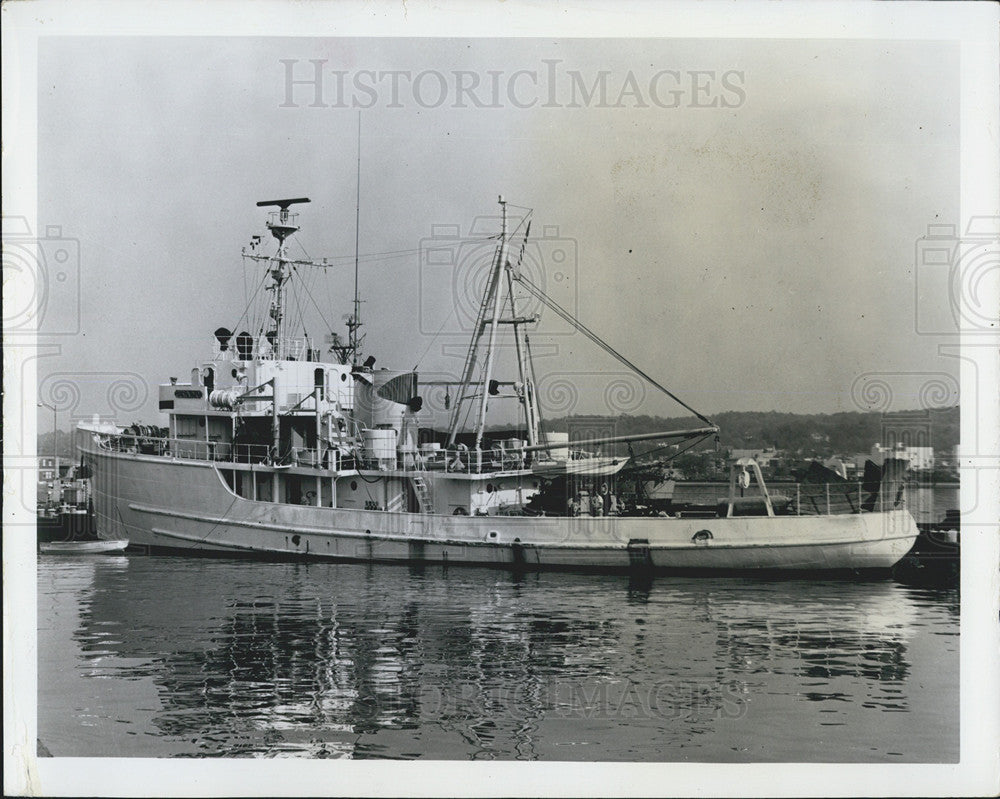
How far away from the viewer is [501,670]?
482 inches

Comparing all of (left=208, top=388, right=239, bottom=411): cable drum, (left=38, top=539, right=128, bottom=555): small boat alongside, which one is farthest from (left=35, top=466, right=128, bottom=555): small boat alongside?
(left=208, top=388, right=239, bottom=411): cable drum

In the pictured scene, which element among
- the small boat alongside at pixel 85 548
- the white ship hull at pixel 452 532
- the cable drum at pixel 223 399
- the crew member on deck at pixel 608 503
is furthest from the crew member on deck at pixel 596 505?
the small boat alongside at pixel 85 548

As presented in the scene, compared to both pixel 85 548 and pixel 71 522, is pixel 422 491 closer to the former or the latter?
pixel 85 548

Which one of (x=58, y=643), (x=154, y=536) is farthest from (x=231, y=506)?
(x=58, y=643)

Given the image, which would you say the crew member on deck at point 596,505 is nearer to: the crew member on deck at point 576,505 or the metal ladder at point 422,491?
the crew member on deck at point 576,505

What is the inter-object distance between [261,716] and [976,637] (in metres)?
7.26

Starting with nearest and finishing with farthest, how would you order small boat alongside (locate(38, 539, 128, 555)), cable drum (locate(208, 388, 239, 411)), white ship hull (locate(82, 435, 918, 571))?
white ship hull (locate(82, 435, 918, 571)), small boat alongside (locate(38, 539, 128, 555)), cable drum (locate(208, 388, 239, 411))

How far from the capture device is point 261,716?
395 inches

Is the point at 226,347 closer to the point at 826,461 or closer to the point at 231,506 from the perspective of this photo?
the point at 231,506

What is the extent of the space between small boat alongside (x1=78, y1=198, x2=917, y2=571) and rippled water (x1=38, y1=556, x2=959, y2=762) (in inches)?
67.7

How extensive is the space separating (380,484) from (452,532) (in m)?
3.06

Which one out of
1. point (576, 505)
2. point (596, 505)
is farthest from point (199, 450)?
point (596, 505)

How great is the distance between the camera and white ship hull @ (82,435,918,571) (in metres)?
20.7

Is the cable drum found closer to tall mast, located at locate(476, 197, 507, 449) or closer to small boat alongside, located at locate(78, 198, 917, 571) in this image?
small boat alongside, located at locate(78, 198, 917, 571)
